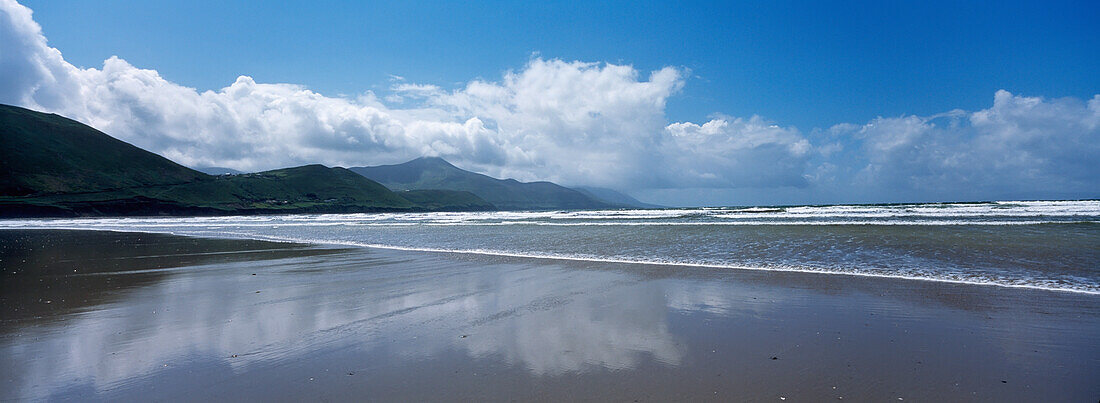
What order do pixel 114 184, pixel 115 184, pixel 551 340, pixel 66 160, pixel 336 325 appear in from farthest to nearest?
1. pixel 66 160
2. pixel 115 184
3. pixel 114 184
4. pixel 336 325
5. pixel 551 340

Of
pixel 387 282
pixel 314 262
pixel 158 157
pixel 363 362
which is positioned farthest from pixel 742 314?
pixel 158 157

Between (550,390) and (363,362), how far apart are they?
2467mm

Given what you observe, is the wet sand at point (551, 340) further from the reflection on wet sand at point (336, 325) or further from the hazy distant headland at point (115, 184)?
the hazy distant headland at point (115, 184)

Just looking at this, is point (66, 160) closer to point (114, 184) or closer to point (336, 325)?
point (114, 184)

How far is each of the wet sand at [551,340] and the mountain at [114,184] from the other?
11285cm

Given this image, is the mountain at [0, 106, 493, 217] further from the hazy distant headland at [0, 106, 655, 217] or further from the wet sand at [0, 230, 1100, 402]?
the wet sand at [0, 230, 1100, 402]

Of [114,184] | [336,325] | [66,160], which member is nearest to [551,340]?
[336,325]

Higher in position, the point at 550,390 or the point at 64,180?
the point at 64,180

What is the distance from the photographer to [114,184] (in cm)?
12025

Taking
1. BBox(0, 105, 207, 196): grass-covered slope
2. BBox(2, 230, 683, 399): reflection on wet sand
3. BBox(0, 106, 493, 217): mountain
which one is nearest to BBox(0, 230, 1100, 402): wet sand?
BBox(2, 230, 683, 399): reflection on wet sand

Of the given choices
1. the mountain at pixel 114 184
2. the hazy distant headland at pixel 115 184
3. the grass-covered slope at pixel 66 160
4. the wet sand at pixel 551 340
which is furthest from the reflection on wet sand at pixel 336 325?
the grass-covered slope at pixel 66 160

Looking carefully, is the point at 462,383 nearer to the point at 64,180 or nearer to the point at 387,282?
the point at 387,282

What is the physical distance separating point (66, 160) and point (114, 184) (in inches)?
620

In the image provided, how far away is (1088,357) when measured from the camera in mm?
5441
